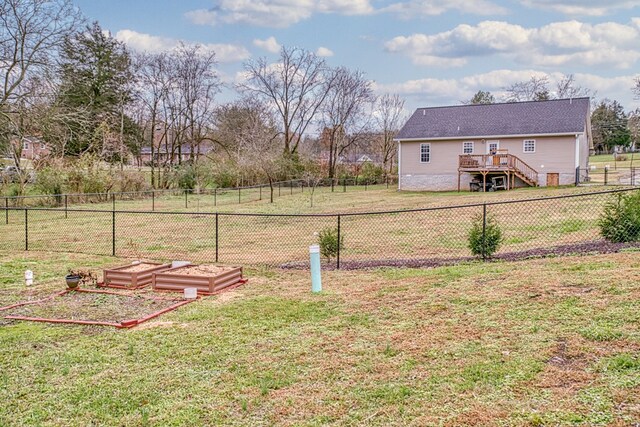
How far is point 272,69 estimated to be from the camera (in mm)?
45969

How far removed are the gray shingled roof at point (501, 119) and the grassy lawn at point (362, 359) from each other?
2344 centimetres

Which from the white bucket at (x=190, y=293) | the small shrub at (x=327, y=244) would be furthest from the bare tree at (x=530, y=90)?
the white bucket at (x=190, y=293)

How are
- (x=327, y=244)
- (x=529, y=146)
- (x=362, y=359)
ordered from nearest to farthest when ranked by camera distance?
(x=362, y=359), (x=327, y=244), (x=529, y=146)

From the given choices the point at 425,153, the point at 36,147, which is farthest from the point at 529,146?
the point at 36,147

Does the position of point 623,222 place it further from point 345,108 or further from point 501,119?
point 345,108

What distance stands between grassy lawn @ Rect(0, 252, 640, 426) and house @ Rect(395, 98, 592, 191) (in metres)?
22.5

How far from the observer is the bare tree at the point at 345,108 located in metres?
46.2

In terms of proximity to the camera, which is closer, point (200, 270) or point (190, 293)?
point (190, 293)

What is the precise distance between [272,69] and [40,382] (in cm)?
4437

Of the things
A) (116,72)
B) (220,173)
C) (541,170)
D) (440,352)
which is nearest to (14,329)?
(440,352)

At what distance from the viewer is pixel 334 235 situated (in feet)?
35.1

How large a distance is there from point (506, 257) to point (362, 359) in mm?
5313

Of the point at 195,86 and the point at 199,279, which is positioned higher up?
the point at 195,86

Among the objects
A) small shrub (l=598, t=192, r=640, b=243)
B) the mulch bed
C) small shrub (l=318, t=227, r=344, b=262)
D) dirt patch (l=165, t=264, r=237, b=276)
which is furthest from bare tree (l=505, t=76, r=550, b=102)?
dirt patch (l=165, t=264, r=237, b=276)
